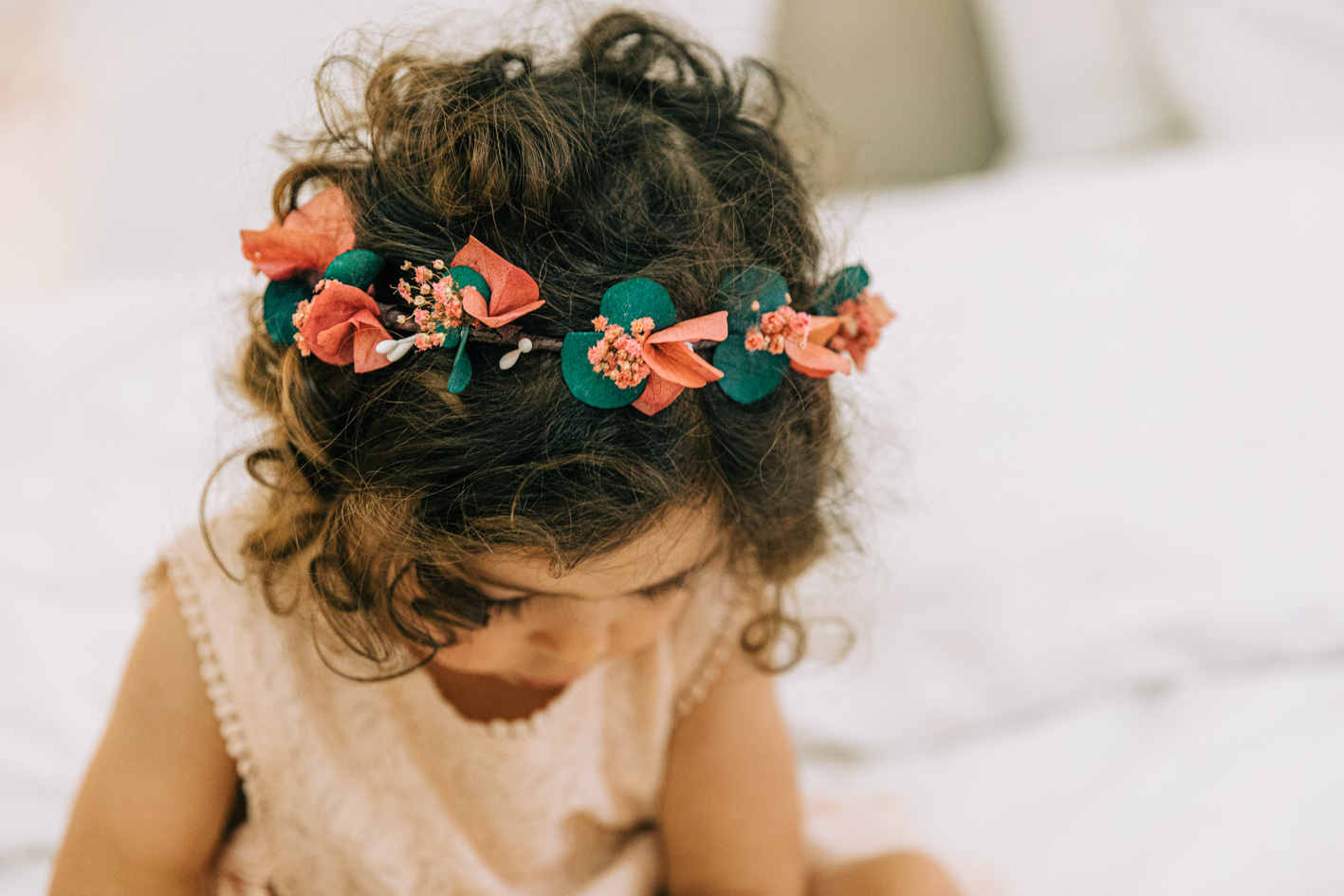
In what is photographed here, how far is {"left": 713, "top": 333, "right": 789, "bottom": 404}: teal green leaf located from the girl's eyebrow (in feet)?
0.33

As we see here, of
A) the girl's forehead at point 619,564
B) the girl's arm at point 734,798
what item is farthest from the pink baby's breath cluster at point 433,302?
the girl's arm at point 734,798

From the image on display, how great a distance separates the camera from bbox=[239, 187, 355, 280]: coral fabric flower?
18.1 inches

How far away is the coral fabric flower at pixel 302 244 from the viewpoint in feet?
1.51

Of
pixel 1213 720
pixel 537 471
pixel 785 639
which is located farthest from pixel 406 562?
pixel 1213 720

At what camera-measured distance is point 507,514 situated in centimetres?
43

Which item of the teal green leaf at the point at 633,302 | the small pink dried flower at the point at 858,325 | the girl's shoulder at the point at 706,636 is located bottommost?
the girl's shoulder at the point at 706,636

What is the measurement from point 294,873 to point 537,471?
39 centimetres

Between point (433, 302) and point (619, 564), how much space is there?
0.15m

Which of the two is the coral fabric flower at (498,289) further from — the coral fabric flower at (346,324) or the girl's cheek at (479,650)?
the girl's cheek at (479,650)

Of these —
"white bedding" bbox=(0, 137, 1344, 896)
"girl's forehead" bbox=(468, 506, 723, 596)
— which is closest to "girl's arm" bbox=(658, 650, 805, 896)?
"white bedding" bbox=(0, 137, 1344, 896)

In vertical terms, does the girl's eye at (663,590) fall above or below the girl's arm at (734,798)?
above

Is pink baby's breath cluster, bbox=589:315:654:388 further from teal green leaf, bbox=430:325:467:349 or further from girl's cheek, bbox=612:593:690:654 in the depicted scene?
girl's cheek, bbox=612:593:690:654

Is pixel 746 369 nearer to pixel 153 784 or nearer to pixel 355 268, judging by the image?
pixel 355 268

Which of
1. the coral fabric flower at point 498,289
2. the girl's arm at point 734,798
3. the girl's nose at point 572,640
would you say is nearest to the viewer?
the coral fabric flower at point 498,289
